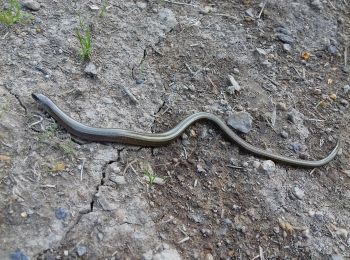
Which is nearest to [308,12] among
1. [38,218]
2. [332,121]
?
[332,121]

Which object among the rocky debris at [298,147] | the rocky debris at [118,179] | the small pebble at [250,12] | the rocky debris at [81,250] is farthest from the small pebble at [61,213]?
the small pebble at [250,12]

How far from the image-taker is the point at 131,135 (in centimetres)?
365

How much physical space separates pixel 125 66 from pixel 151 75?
0.23m

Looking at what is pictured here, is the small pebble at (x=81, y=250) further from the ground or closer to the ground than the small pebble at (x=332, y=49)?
closer to the ground

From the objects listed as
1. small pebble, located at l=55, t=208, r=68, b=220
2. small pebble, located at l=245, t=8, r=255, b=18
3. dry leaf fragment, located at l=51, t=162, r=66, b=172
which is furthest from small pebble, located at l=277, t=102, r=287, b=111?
small pebble, located at l=55, t=208, r=68, b=220

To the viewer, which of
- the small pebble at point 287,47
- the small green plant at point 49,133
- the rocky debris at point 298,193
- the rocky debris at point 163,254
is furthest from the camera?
the small pebble at point 287,47

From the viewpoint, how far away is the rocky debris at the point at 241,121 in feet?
13.0

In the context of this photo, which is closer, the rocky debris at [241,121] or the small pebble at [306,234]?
the small pebble at [306,234]

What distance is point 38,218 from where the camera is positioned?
308cm

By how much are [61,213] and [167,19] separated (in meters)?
2.26

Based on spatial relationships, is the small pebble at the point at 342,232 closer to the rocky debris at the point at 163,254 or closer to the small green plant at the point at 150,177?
the rocky debris at the point at 163,254

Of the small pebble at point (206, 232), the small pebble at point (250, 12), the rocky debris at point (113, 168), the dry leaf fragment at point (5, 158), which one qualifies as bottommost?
the small pebble at point (206, 232)

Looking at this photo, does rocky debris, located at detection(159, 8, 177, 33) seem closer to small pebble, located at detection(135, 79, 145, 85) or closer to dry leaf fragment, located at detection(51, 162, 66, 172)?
small pebble, located at detection(135, 79, 145, 85)

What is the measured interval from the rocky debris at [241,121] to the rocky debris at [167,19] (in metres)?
1.12
